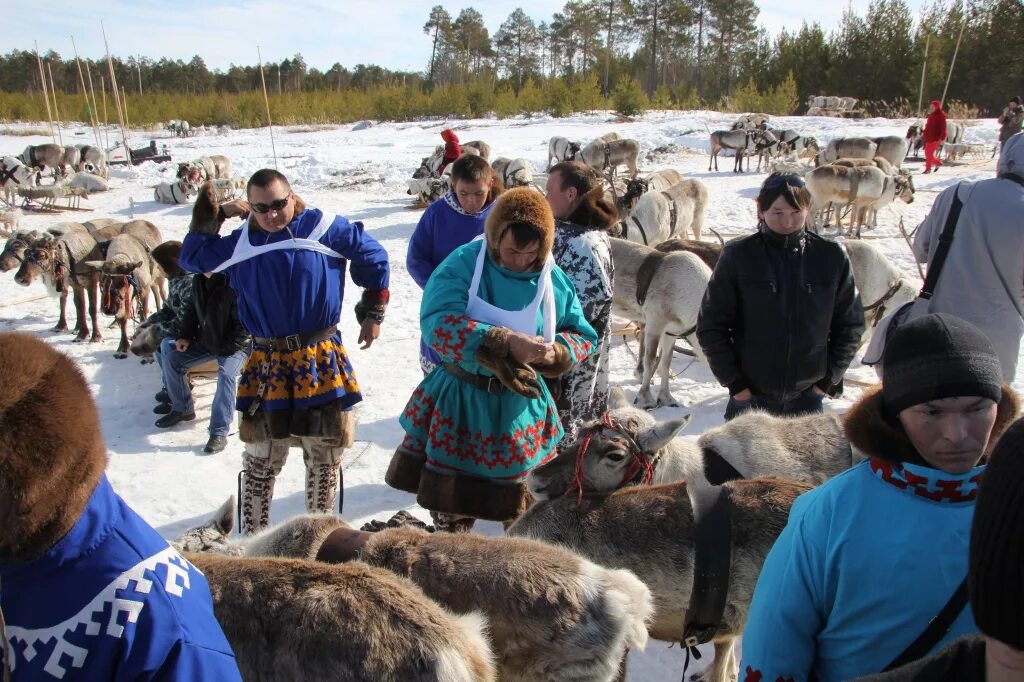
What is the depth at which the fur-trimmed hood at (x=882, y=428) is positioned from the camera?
1.46 meters

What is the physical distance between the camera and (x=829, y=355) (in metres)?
3.53

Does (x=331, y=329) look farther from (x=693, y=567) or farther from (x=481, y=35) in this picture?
(x=481, y=35)

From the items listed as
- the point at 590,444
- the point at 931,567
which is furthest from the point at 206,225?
the point at 931,567

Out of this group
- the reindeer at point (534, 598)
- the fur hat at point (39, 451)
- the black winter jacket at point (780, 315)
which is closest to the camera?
the fur hat at point (39, 451)

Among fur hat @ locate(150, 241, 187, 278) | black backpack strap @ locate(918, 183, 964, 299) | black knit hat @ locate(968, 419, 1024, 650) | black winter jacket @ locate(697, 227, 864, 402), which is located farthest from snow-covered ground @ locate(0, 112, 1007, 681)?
black backpack strap @ locate(918, 183, 964, 299)

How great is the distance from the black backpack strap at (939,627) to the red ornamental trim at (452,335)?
1.78 meters

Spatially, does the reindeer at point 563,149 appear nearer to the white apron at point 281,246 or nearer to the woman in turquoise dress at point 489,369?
the white apron at point 281,246

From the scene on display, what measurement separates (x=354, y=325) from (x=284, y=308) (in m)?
5.45

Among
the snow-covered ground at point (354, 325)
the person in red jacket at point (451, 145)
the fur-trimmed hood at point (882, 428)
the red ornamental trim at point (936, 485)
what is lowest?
the snow-covered ground at point (354, 325)

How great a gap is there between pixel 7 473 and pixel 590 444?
1.94 meters

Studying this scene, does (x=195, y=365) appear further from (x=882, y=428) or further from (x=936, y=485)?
(x=936, y=485)

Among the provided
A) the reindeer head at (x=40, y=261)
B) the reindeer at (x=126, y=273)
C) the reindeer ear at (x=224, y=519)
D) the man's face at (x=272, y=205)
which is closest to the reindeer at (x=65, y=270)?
the reindeer head at (x=40, y=261)

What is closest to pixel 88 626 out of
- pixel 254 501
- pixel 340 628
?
pixel 340 628

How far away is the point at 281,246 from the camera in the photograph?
3.45m
